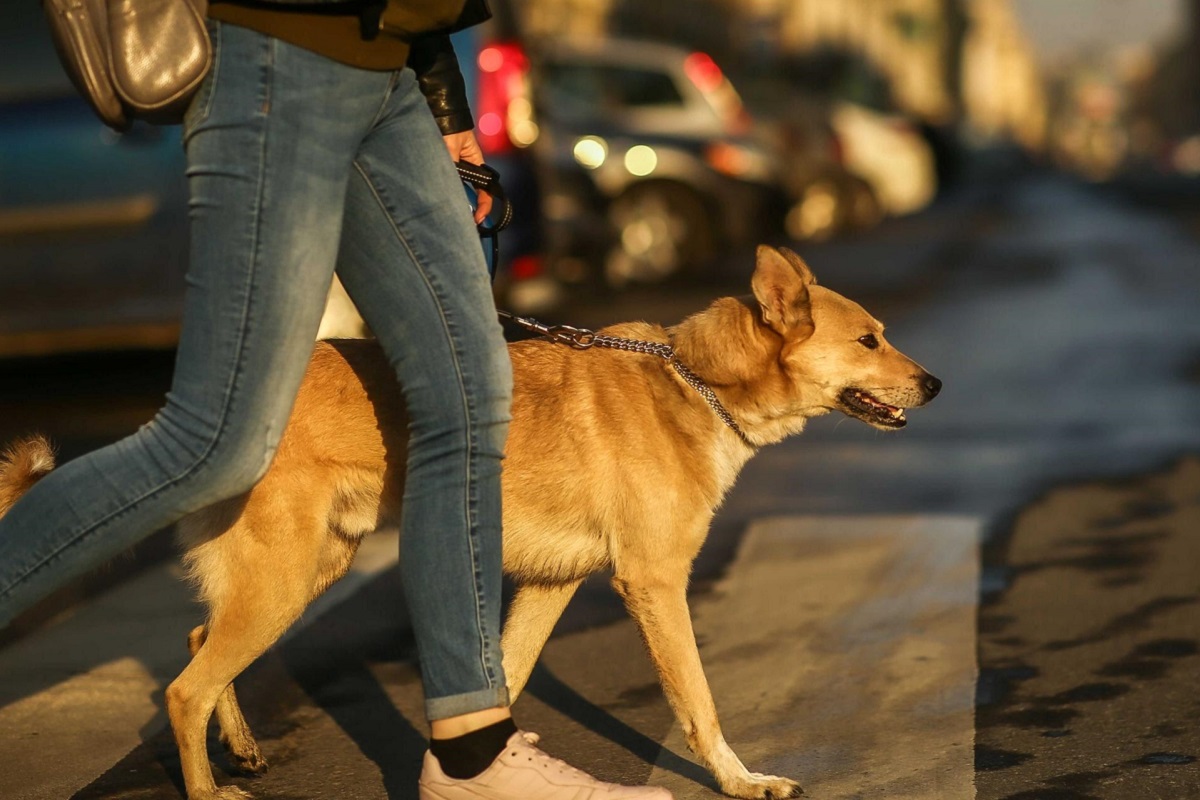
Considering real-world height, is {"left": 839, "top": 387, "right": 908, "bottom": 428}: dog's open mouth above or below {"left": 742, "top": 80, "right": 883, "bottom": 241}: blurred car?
above

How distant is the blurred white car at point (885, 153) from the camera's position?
910 inches

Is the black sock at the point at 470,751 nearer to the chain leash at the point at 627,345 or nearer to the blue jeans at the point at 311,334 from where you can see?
the blue jeans at the point at 311,334

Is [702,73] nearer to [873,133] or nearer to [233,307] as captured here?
[873,133]

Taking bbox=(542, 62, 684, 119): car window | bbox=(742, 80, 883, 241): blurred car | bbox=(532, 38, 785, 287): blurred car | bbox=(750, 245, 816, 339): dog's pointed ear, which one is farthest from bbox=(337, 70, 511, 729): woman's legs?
bbox=(742, 80, 883, 241): blurred car

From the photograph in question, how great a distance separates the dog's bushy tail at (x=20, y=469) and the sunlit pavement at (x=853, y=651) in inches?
31.5

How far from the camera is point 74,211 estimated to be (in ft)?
26.1

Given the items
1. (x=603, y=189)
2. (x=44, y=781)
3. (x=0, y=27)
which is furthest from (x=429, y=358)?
(x=603, y=189)

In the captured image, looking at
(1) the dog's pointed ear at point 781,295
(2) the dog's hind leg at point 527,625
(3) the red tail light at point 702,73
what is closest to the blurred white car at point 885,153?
(3) the red tail light at point 702,73

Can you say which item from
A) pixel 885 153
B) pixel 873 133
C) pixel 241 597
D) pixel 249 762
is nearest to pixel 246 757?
pixel 249 762

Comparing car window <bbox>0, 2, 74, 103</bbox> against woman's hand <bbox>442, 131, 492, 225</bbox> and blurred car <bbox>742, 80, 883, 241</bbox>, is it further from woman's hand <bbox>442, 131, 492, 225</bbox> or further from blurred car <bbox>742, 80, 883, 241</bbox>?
blurred car <bbox>742, 80, 883, 241</bbox>

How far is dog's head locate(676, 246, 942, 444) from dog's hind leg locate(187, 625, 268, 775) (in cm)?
134

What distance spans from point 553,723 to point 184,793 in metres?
0.95

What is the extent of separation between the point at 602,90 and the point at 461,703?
41.6 feet

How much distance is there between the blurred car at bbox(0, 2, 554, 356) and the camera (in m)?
7.88
